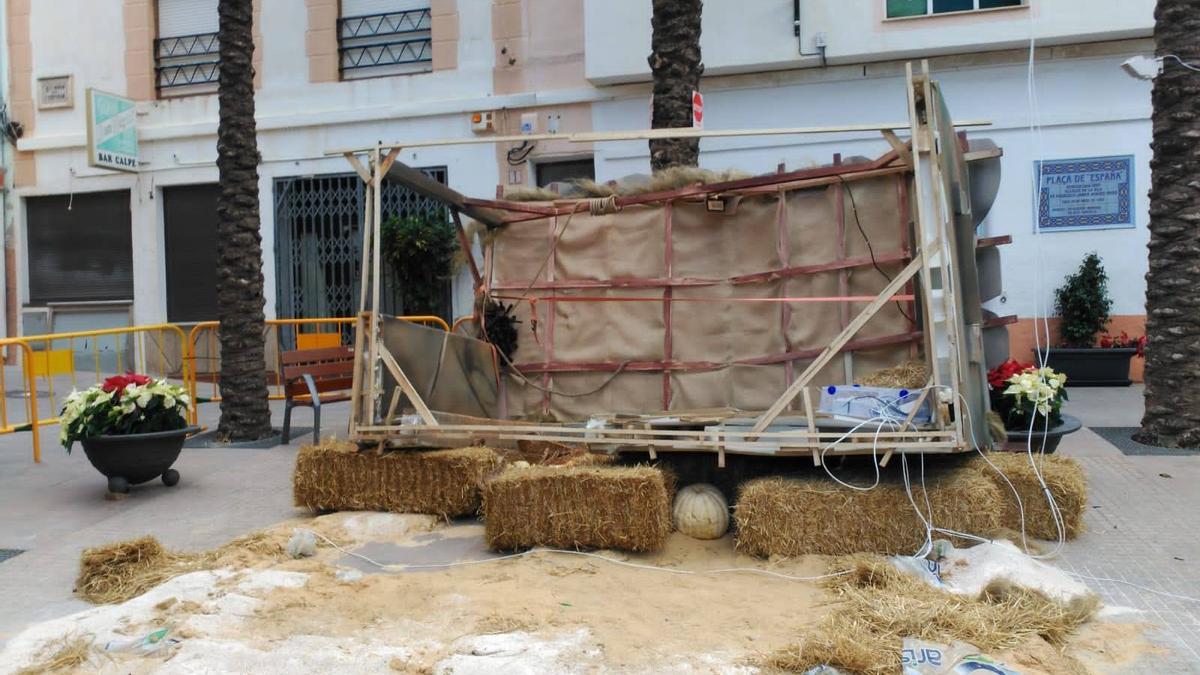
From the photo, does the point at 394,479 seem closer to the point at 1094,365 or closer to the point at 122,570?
the point at 122,570

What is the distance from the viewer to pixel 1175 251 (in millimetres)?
8461

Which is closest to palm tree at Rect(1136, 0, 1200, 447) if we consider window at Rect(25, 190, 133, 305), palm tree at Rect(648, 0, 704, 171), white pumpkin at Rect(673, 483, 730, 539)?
palm tree at Rect(648, 0, 704, 171)

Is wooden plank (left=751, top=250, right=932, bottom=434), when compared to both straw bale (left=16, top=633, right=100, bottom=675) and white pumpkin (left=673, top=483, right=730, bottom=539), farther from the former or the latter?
straw bale (left=16, top=633, right=100, bottom=675)

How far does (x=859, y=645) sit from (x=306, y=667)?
2334 millimetres

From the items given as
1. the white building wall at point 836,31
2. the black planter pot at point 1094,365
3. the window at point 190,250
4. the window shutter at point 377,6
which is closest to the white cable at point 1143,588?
the black planter pot at point 1094,365

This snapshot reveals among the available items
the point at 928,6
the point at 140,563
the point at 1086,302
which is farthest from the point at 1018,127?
the point at 140,563

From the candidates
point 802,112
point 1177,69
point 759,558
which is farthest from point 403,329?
point 802,112

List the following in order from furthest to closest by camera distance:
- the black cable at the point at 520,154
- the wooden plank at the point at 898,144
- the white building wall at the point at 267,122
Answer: the white building wall at the point at 267,122
the black cable at the point at 520,154
the wooden plank at the point at 898,144

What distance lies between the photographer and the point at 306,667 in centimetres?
407

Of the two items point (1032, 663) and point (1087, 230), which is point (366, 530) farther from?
point (1087, 230)

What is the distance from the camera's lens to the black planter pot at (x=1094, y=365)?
12.2m

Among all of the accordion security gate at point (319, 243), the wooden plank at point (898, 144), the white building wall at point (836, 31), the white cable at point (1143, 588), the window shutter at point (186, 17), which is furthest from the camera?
the window shutter at point (186, 17)

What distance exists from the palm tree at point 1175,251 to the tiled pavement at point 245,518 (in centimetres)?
53

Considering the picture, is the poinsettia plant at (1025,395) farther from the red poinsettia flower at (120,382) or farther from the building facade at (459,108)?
the red poinsettia flower at (120,382)
